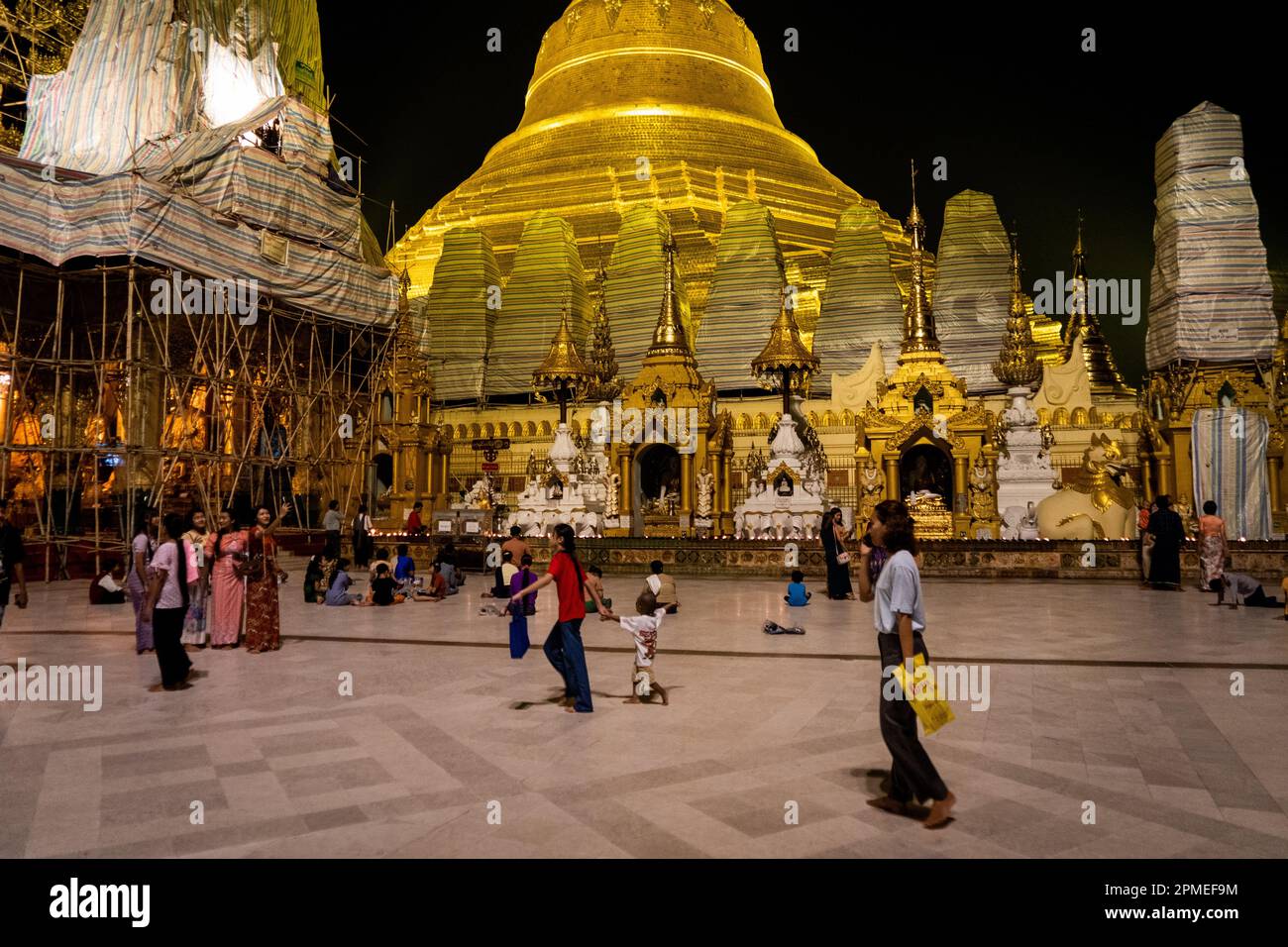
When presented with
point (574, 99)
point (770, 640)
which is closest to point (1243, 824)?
point (770, 640)

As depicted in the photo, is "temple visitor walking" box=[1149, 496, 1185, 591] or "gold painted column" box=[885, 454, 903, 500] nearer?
"temple visitor walking" box=[1149, 496, 1185, 591]

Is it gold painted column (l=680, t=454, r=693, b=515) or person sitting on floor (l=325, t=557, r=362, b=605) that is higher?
gold painted column (l=680, t=454, r=693, b=515)

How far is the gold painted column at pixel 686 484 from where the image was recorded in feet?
71.5

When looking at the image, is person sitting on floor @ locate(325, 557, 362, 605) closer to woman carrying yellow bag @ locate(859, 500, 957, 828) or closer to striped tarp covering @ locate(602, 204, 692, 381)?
woman carrying yellow bag @ locate(859, 500, 957, 828)

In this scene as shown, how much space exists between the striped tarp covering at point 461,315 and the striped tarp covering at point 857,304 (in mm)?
11889

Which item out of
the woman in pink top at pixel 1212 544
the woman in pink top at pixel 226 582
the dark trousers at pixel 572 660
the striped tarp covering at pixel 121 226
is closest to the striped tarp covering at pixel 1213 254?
the woman in pink top at pixel 1212 544

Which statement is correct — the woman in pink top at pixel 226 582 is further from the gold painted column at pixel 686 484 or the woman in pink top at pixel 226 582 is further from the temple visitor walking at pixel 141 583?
the gold painted column at pixel 686 484

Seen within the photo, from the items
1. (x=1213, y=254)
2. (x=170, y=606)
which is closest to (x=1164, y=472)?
(x=1213, y=254)

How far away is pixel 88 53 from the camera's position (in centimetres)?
2305

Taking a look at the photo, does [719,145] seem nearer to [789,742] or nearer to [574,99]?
[574,99]

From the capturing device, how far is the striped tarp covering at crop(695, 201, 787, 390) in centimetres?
2997

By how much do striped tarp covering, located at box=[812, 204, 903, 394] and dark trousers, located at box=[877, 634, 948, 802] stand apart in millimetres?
25920

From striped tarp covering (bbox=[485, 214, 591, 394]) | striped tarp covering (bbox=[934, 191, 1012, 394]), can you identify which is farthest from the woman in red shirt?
striped tarp covering (bbox=[485, 214, 591, 394])
